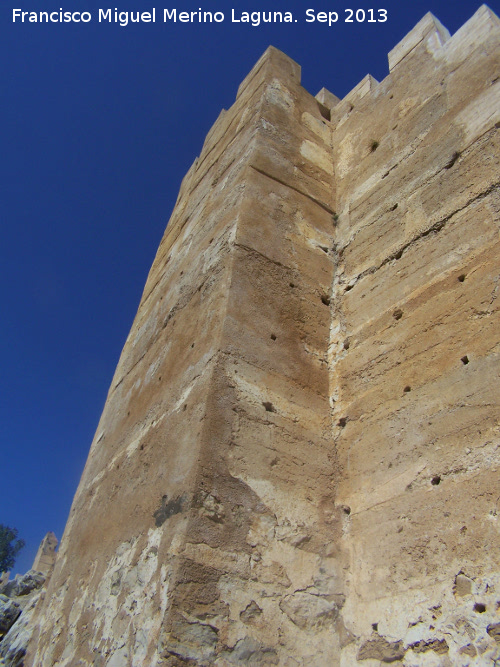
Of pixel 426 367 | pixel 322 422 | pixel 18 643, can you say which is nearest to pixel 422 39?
pixel 426 367

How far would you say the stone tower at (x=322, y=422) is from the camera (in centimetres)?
234

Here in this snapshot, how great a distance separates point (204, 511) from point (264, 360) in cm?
107

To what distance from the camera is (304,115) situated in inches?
212

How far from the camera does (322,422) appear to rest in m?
3.32

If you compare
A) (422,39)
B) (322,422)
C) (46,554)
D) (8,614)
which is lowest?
(8,614)

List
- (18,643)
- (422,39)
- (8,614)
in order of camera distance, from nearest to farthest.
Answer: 1. (422,39)
2. (18,643)
3. (8,614)

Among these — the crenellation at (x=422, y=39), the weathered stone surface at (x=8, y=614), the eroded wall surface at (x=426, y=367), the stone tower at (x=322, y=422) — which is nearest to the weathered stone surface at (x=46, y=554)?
the weathered stone surface at (x=8, y=614)

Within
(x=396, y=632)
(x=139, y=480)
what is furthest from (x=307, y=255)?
(x=396, y=632)

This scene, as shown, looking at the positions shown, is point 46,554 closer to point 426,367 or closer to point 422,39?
point 426,367

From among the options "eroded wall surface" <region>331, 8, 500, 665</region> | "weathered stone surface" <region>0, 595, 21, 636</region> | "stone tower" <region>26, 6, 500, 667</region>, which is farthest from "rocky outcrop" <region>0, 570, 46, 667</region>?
"eroded wall surface" <region>331, 8, 500, 665</region>

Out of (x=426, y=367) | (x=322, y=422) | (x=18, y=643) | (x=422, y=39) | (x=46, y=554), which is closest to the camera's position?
(x=426, y=367)

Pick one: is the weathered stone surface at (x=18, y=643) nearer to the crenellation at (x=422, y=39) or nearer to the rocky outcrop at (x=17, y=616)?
the rocky outcrop at (x=17, y=616)

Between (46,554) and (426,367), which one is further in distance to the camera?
(46,554)

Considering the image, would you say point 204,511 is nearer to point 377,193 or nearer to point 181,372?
point 181,372
